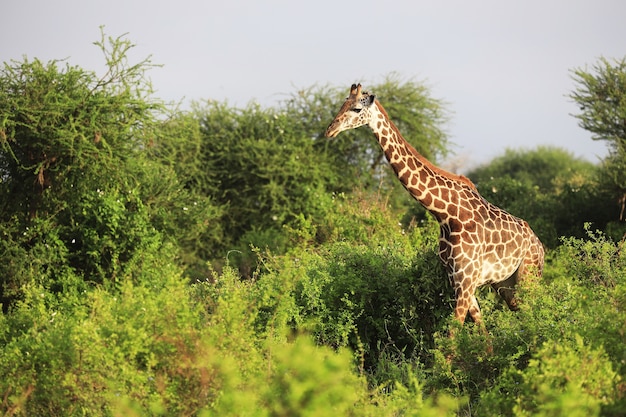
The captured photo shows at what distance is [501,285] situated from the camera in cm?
1033

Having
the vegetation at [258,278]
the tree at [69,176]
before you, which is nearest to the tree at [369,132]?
the vegetation at [258,278]

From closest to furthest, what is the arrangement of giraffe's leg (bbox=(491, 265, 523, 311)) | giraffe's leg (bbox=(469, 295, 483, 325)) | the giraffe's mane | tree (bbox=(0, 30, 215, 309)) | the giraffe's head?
the giraffe's head → giraffe's leg (bbox=(469, 295, 483, 325)) → the giraffe's mane → giraffe's leg (bbox=(491, 265, 523, 311)) → tree (bbox=(0, 30, 215, 309))

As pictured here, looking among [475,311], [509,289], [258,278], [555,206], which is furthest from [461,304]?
[555,206]

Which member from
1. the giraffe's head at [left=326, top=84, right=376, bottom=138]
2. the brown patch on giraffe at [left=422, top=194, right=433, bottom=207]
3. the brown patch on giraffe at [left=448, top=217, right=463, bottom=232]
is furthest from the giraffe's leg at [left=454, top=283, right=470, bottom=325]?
the giraffe's head at [left=326, top=84, right=376, bottom=138]

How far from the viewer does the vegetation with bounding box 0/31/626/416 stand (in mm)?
6684

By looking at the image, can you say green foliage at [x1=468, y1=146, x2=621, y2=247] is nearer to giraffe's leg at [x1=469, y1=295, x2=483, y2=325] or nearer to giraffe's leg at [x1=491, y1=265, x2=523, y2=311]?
giraffe's leg at [x1=491, y1=265, x2=523, y2=311]

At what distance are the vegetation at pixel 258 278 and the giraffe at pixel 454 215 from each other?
1.25 feet

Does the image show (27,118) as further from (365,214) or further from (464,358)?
(464,358)

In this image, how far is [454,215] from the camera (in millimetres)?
9695

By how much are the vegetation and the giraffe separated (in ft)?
1.25

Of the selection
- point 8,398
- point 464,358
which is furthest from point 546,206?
point 8,398

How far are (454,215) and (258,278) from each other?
Answer: 560cm

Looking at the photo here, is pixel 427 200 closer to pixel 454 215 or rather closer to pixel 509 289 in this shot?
pixel 454 215

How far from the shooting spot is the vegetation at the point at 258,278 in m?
6.68
